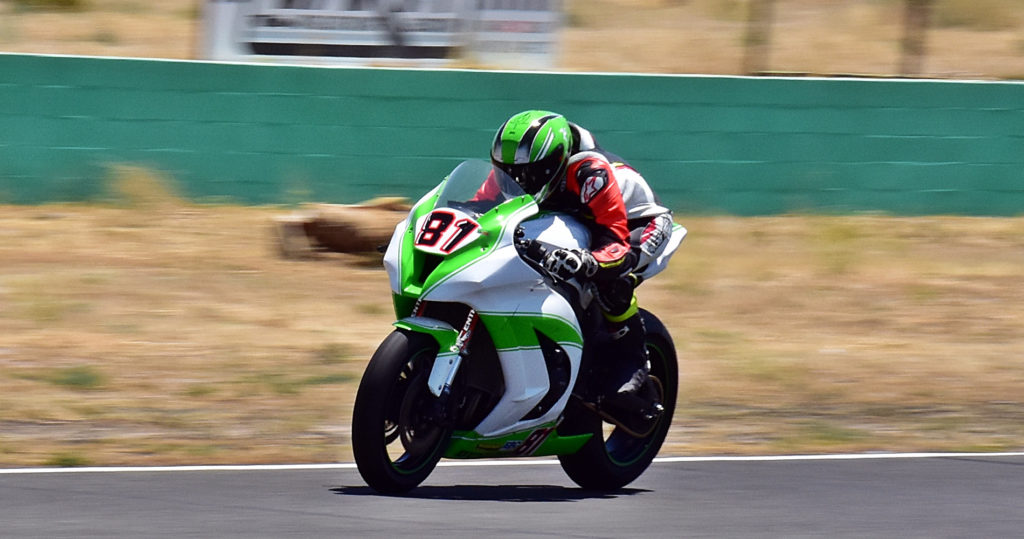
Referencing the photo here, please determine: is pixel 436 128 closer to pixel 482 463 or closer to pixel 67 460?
pixel 482 463

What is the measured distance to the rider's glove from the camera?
6.59m

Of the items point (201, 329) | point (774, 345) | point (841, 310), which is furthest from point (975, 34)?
point (201, 329)

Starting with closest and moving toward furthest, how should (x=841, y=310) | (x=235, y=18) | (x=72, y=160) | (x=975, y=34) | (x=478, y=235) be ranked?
(x=478, y=235) < (x=841, y=310) < (x=72, y=160) < (x=235, y=18) < (x=975, y=34)

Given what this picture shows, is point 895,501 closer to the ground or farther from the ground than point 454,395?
closer to the ground

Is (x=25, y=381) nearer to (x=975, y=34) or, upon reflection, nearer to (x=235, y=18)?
(x=235, y=18)

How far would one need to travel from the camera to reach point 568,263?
6.59 meters

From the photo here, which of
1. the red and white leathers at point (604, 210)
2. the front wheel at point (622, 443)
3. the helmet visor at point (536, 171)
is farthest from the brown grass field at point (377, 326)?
the helmet visor at point (536, 171)

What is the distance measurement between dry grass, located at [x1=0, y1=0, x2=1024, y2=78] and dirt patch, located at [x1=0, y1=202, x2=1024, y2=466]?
244 centimetres

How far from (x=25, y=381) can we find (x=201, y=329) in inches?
74.2

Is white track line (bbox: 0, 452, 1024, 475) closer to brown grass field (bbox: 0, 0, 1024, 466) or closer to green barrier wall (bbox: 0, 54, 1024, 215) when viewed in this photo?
brown grass field (bbox: 0, 0, 1024, 466)

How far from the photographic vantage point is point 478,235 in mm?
6473

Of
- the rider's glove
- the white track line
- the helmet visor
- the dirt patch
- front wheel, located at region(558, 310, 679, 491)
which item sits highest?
the helmet visor

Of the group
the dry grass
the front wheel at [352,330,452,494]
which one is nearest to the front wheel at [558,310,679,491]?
the front wheel at [352,330,452,494]

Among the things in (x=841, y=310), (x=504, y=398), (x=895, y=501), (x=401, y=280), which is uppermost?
(x=401, y=280)
